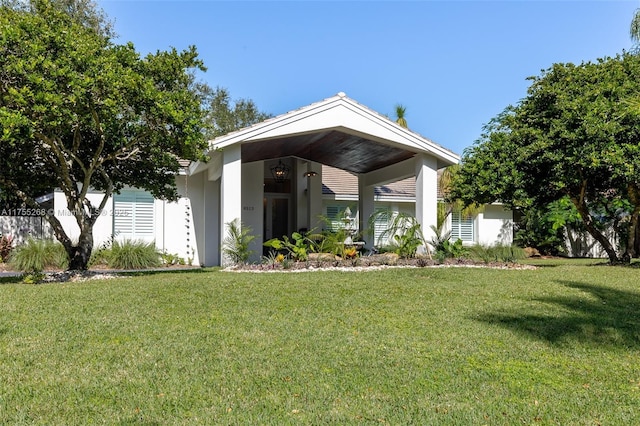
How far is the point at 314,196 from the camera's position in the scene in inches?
734

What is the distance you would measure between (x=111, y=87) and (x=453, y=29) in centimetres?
994

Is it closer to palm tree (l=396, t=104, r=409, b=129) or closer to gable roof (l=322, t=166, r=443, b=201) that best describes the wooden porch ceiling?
gable roof (l=322, t=166, r=443, b=201)

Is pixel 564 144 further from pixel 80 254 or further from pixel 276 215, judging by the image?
pixel 80 254

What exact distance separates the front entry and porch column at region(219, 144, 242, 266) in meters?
6.16

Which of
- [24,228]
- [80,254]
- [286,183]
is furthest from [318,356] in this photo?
[24,228]

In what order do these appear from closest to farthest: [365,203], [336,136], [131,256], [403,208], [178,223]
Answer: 1. [131,256]
2. [336,136]
3. [178,223]
4. [365,203]
5. [403,208]

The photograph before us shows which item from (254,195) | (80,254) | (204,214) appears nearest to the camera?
(80,254)

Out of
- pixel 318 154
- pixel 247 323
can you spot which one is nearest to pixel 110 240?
pixel 318 154

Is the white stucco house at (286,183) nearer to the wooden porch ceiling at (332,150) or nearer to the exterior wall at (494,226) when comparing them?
the wooden porch ceiling at (332,150)

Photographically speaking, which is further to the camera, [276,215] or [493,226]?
[493,226]

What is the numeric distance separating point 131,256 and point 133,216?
253 centimetres

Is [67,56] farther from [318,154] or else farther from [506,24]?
[506,24]

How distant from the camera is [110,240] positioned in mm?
16234

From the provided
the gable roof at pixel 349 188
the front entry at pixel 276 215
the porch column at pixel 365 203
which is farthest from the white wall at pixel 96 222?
the porch column at pixel 365 203
